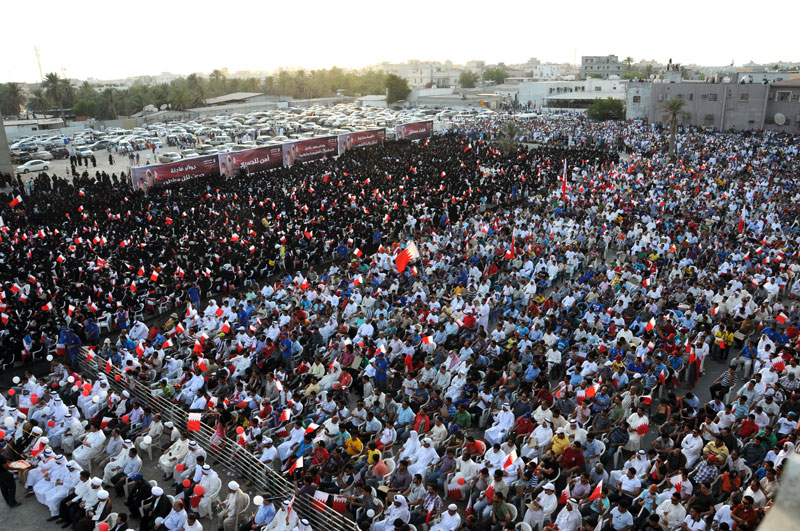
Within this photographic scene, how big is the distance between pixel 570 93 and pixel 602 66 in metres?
58.5

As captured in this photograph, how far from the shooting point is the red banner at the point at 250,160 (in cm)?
3002

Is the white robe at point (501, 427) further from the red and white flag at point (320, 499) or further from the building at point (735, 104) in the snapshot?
the building at point (735, 104)

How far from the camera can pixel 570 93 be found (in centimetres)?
7744

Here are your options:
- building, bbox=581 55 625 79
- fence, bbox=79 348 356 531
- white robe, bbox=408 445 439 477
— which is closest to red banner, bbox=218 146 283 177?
fence, bbox=79 348 356 531

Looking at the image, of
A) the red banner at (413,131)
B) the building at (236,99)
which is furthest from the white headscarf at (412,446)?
the building at (236,99)

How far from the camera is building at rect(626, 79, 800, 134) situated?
44.5 metres

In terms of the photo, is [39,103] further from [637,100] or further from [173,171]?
[637,100]

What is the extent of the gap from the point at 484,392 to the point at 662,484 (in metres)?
3.28

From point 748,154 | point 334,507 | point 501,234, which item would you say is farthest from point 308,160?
point 334,507

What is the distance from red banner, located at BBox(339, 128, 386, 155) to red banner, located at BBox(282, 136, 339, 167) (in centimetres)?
58

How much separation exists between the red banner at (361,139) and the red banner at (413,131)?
1957 mm

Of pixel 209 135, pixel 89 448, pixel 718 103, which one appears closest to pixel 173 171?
pixel 89 448

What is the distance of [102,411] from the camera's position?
10461 mm

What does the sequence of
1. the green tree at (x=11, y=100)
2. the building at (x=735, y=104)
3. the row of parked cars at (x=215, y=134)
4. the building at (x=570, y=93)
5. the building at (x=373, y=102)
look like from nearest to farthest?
the building at (x=735, y=104) < the row of parked cars at (x=215, y=134) < the building at (x=570, y=93) < the green tree at (x=11, y=100) < the building at (x=373, y=102)
